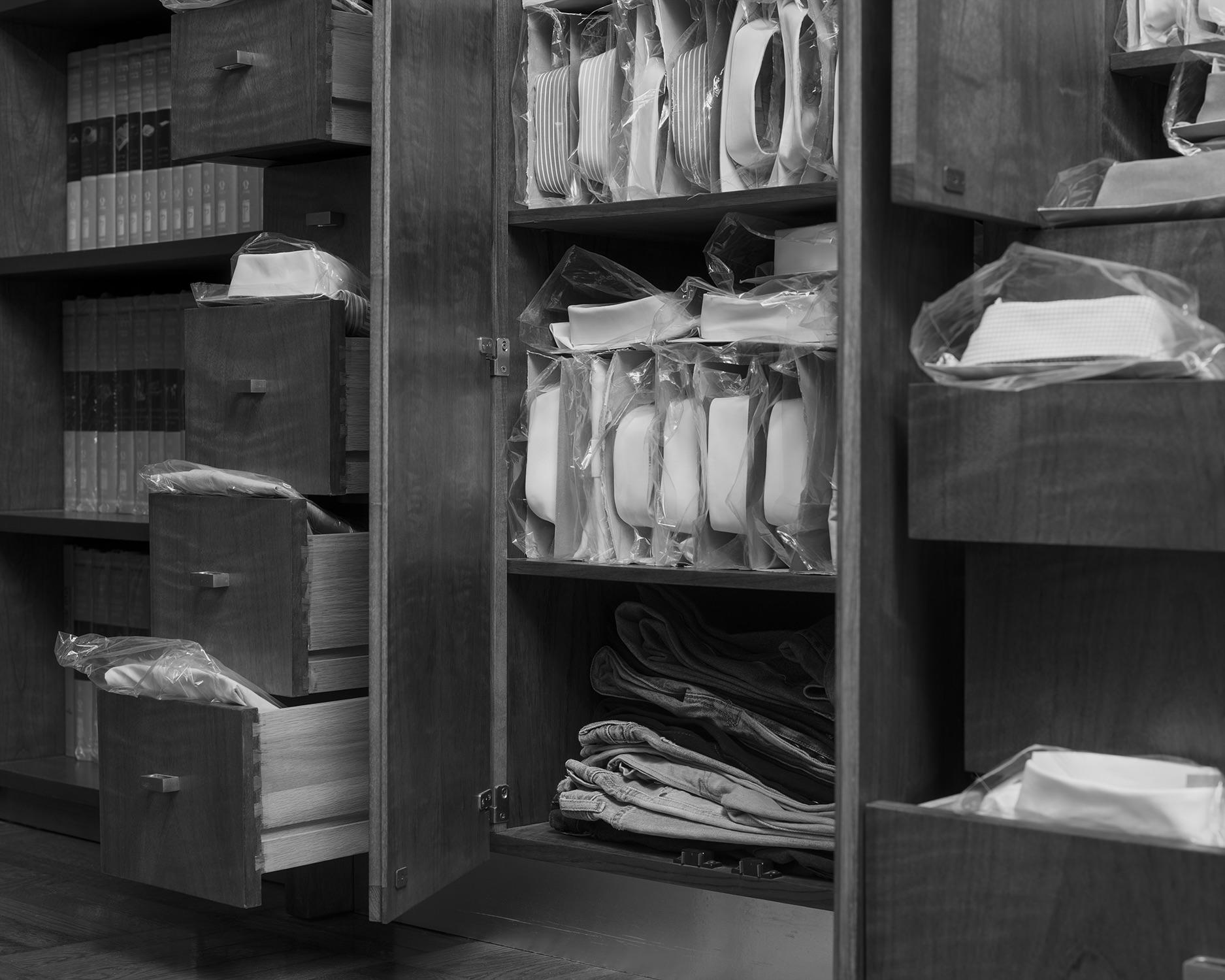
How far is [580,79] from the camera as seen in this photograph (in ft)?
5.77

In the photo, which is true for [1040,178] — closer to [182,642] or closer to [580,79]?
[580,79]

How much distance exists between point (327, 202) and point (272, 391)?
1.10ft

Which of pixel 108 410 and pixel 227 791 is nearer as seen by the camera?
pixel 227 791

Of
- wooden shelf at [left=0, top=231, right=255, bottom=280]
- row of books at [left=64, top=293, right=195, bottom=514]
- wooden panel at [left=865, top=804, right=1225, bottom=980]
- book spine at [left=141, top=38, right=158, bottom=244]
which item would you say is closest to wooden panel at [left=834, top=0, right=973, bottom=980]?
wooden panel at [left=865, top=804, right=1225, bottom=980]

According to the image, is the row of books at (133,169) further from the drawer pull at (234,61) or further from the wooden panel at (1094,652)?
the wooden panel at (1094,652)

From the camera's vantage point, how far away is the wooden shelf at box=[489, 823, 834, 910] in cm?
157

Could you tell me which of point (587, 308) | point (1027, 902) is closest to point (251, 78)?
point (587, 308)

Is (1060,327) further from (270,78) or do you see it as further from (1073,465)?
(270,78)

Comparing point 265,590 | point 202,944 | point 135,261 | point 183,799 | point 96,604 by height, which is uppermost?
point 135,261

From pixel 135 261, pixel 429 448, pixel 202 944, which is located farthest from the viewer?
pixel 135 261

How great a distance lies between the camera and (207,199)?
2355mm

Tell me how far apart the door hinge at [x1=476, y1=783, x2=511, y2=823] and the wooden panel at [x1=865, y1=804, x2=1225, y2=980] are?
681 millimetres

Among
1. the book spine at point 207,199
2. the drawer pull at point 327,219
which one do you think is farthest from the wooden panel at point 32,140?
the drawer pull at point 327,219

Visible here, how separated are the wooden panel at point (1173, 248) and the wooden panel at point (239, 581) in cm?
87
